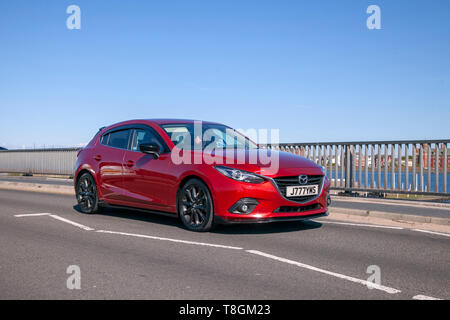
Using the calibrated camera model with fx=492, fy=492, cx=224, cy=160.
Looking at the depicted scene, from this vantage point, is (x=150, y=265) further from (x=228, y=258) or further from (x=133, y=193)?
(x=133, y=193)

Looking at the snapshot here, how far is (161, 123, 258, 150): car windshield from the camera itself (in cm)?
761

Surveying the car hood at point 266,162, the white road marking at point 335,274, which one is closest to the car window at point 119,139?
the car hood at point 266,162

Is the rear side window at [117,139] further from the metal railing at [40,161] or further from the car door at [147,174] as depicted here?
the metal railing at [40,161]

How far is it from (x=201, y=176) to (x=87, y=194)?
11.3 ft

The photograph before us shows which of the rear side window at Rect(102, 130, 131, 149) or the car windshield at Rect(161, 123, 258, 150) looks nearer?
the car windshield at Rect(161, 123, 258, 150)

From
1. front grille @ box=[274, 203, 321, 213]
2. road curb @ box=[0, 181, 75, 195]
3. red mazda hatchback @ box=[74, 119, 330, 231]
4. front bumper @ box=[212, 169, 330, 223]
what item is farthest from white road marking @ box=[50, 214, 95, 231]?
road curb @ box=[0, 181, 75, 195]

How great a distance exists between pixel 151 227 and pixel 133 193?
762mm

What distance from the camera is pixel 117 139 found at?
895 cm

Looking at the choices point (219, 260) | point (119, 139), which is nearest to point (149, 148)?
point (119, 139)

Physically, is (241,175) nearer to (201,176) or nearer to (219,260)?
(201,176)

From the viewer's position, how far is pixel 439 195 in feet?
36.4

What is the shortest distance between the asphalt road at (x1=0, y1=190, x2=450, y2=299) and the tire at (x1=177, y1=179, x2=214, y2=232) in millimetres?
154

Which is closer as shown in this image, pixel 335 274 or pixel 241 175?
pixel 335 274

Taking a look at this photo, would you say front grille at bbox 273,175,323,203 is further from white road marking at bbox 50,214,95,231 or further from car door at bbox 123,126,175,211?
white road marking at bbox 50,214,95,231
